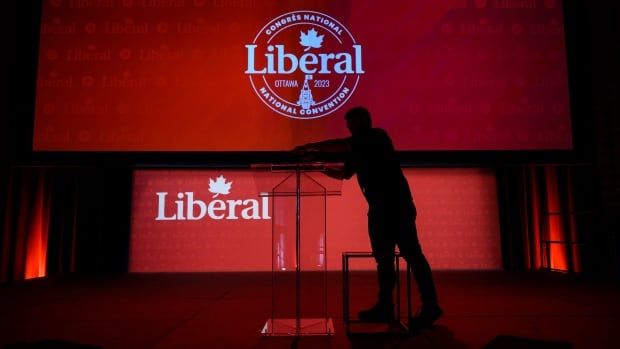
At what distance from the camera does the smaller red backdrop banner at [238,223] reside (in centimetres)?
474

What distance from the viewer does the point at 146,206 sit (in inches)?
188

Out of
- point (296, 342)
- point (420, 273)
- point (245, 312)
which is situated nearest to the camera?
point (296, 342)

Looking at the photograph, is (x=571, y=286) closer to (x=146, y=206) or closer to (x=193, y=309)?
(x=193, y=309)

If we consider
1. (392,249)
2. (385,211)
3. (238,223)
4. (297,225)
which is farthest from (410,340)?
(238,223)

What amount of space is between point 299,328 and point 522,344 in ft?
3.40

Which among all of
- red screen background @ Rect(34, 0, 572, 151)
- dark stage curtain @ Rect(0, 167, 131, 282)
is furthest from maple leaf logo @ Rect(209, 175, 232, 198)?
dark stage curtain @ Rect(0, 167, 131, 282)

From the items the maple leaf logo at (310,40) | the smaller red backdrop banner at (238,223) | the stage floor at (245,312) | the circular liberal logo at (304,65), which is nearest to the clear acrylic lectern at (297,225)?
the stage floor at (245,312)

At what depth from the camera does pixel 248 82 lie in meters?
4.16

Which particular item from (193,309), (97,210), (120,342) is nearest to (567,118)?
(193,309)

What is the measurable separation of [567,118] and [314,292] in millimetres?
3052

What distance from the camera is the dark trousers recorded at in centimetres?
230

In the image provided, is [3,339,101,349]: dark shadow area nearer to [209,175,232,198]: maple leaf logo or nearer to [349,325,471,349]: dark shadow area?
[349,325,471,349]: dark shadow area

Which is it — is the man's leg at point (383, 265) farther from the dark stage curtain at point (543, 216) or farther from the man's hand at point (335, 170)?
the dark stage curtain at point (543, 216)

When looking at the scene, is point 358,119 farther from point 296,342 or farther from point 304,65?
point 304,65
